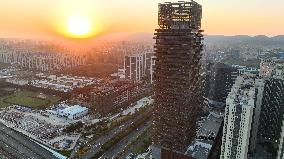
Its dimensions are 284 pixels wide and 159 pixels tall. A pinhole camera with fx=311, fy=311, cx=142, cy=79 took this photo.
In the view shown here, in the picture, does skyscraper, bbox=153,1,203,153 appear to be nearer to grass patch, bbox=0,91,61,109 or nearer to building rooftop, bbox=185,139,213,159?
building rooftop, bbox=185,139,213,159

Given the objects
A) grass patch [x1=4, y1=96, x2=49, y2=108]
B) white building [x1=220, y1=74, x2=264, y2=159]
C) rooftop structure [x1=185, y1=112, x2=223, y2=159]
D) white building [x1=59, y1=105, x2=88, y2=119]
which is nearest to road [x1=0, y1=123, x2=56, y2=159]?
white building [x1=59, y1=105, x2=88, y2=119]

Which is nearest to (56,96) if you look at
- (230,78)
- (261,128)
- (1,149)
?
(1,149)

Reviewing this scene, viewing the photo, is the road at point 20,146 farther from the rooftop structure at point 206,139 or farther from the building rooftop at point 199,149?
the rooftop structure at point 206,139

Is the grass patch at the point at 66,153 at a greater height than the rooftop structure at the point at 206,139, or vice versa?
the rooftop structure at the point at 206,139

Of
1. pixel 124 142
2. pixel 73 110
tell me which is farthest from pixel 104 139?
pixel 73 110

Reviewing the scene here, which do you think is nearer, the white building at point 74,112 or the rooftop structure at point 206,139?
the rooftop structure at point 206,139

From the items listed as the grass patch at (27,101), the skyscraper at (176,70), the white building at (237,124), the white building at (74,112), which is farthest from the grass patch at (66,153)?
the grass patch at (27,101)
